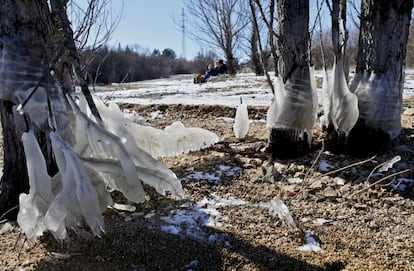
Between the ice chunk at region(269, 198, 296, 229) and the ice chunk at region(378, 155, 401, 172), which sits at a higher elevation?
the ice chunk at region(378, 155, 401, 172)

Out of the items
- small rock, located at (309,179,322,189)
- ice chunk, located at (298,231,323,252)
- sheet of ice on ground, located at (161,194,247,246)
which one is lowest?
ice chunk, located at (298,231,323,252)

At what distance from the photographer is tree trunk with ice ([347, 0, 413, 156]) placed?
277cm

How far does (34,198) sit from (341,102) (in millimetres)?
2193

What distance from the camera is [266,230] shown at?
6.77 ft

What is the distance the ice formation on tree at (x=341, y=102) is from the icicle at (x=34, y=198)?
2103mm

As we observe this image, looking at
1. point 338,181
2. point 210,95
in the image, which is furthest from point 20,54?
point 210,95

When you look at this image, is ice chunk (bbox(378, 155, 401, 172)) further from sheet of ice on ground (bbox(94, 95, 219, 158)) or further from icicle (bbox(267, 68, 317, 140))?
Result: sheet of ice on ground (bbox(94, 95, 219, 158))

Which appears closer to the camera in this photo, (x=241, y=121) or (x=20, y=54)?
(x=20, y=54)

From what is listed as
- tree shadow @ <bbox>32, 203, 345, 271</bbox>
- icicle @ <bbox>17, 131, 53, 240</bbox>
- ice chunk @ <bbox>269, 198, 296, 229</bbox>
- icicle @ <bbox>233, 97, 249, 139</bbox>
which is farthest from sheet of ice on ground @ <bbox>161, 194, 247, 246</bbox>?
icicle @ <bbox>233, 97, 249, 139</bbox>

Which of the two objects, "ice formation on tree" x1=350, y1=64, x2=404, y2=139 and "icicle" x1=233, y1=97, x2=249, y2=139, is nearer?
"ice formation on tree" x1=350, y1=64, x2=404, y2=139

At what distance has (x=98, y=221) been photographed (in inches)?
66.0

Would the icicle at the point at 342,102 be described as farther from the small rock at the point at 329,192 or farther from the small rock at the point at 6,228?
the small rock at the point at 6,228

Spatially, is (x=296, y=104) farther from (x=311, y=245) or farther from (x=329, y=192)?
(x=311, y=245)

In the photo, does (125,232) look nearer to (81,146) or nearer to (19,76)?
(81,146)
